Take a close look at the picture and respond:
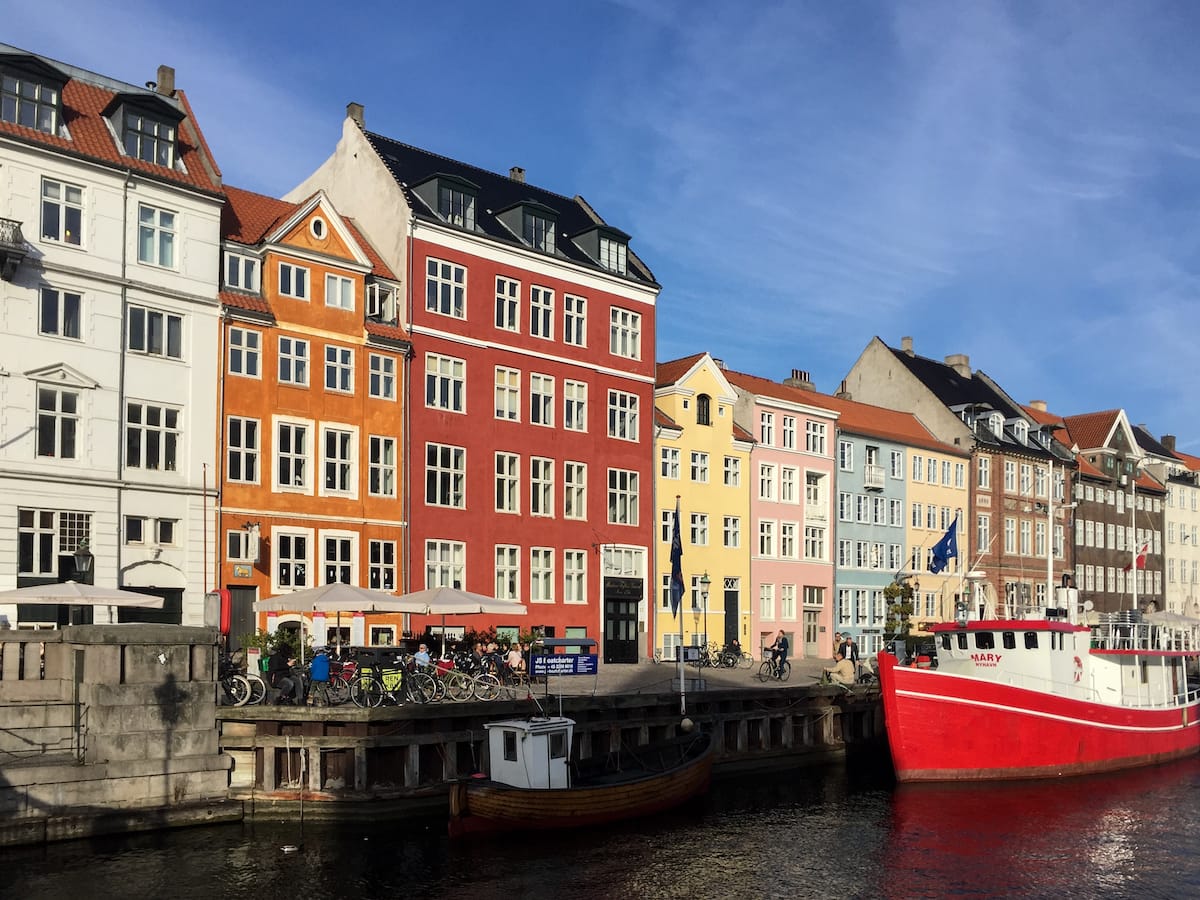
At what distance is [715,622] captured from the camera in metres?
58.5

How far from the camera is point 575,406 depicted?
53.4 meters

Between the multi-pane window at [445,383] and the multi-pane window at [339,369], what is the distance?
3399 mm

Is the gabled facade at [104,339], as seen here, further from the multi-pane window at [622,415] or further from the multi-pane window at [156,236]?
the multi-pane window at [622,415]

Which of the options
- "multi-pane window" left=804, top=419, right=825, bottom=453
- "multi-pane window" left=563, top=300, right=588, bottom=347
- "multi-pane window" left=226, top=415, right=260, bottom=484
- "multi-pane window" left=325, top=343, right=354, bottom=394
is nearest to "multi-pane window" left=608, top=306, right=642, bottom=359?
"multi-pane window" left=563, top=300, right=588, bottom=347

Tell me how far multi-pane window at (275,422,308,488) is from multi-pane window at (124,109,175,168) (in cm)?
945

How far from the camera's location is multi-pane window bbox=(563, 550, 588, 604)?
170 ft

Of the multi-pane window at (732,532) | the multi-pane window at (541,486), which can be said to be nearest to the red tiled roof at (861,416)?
the multi-pane window at (732,532)

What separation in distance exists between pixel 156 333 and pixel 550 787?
2024 cm

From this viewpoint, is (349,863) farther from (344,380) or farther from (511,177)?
(511,177)

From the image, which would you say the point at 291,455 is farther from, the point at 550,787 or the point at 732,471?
the point at 732,471

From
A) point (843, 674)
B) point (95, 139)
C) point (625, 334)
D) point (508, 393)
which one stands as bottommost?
point (843, 674)

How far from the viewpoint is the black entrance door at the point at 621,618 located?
53469 millimetres

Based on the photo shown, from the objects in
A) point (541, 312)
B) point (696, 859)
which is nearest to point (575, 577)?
point (541, 312)

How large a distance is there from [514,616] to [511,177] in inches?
834
